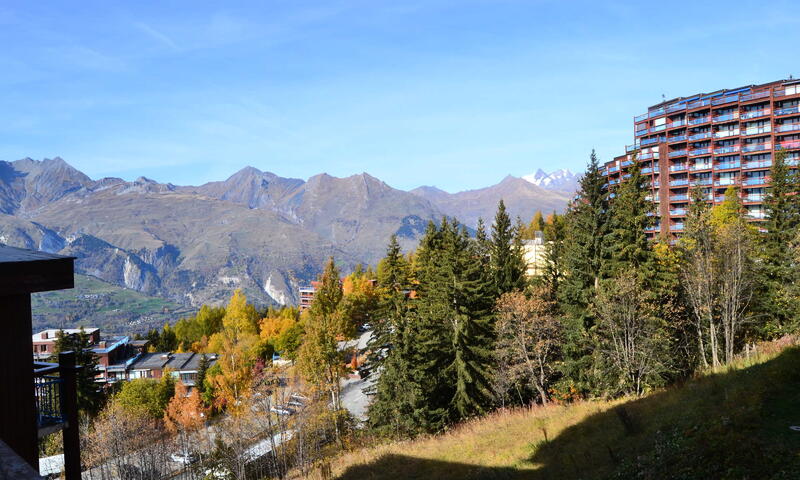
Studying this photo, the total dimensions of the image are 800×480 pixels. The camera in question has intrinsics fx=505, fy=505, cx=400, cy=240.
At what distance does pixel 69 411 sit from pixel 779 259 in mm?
41250

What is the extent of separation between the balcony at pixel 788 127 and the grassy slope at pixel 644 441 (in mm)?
62252

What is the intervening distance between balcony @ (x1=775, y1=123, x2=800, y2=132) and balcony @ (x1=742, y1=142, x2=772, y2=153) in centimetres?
212

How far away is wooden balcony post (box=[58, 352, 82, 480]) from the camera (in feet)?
29.6

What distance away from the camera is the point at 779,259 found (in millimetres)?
34875

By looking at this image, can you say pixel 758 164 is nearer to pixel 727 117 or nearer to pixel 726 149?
pixel 726 149

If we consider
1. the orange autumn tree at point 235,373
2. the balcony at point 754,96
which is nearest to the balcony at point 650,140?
the balcony at point 754,96

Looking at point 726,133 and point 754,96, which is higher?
point 754,96

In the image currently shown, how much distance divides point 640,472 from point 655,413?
7030 millimetres

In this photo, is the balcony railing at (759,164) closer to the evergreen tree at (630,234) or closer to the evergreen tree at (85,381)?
the evergreen tree at (630,234)

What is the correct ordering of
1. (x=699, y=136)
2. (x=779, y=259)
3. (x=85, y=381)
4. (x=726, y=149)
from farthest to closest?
1. (x=699, y=136)
2. (x=726, y=149)
3. (x=85, y=381)
4. (x=779, y=259)

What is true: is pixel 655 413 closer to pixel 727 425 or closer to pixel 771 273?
pixel 727 425

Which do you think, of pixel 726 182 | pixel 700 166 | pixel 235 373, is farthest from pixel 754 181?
pixel 235 373

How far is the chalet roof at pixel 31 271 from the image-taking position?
768cm

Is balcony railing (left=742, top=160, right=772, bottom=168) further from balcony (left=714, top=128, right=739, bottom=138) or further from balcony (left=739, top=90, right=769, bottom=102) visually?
balcony (left=739, top=90, right=769, bottom=102)
